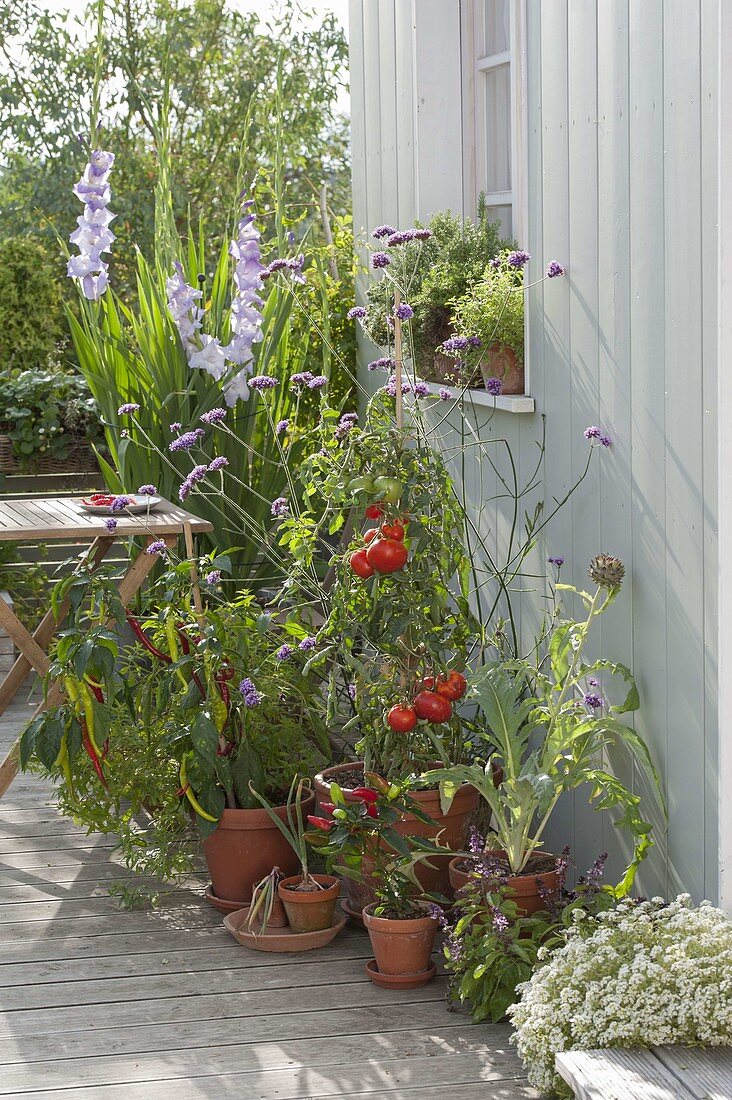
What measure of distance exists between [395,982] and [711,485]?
121cm

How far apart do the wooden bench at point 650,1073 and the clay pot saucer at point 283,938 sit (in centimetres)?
83

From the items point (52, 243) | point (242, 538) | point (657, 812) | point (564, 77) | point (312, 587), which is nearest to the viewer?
point (657, 812)

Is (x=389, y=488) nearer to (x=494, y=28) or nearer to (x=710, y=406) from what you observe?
(x=710, y=406)

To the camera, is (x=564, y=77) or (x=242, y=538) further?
(x=242, y=538)

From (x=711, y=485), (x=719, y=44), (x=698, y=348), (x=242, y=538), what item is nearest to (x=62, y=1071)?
Answer: (x=711, y=485)

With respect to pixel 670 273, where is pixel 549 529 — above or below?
below

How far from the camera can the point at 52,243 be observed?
9.53 metres

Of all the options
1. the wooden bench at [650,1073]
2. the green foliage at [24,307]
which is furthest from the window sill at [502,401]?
the green foliage at [24,307]

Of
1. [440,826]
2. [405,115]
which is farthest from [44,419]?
[440,826]

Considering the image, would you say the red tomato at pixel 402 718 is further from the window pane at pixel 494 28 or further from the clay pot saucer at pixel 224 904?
the window pane at pixel 494 28

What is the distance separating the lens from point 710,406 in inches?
88.4

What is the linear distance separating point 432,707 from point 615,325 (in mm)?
888

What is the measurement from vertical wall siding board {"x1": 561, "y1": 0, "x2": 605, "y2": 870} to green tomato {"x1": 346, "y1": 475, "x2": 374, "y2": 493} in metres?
0.49

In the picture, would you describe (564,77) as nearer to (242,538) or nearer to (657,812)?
(657,812)
